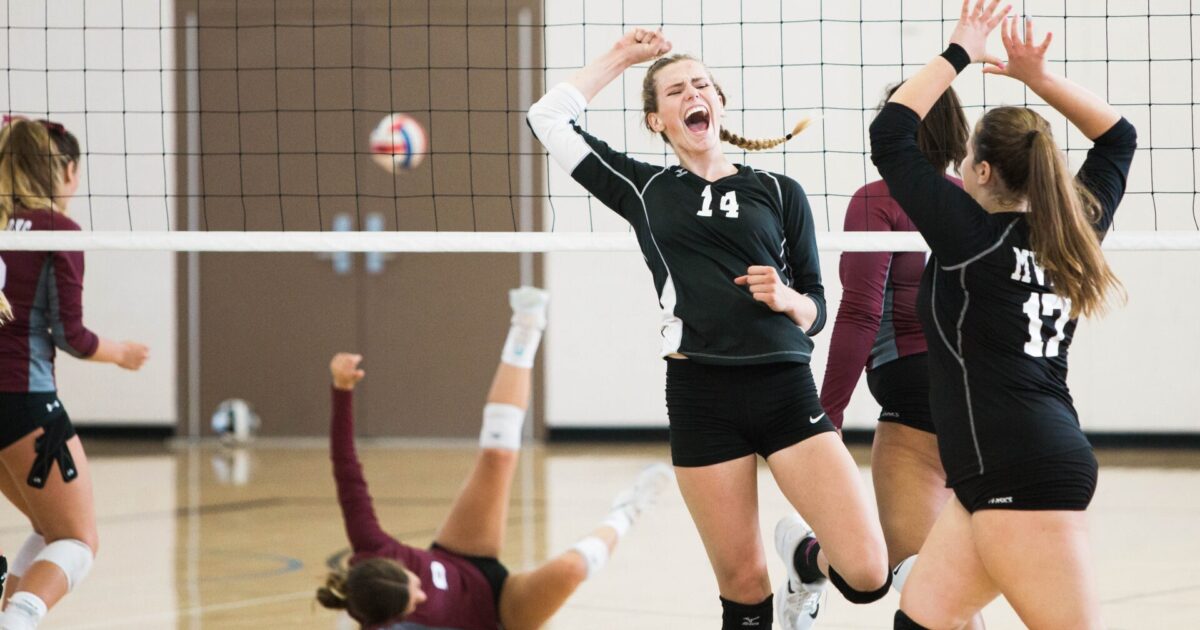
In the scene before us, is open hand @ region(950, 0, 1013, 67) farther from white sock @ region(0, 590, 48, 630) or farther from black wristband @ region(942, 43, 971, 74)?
white sock @ region(0, 590, 48, 630)

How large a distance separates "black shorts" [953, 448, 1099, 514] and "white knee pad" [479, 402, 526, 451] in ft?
6.65

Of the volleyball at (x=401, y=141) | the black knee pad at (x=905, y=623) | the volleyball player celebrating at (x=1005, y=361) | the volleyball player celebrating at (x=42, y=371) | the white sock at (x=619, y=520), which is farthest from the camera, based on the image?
the volleyball at (x=401, y=141)

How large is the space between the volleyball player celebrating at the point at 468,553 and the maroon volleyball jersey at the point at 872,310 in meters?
1.05


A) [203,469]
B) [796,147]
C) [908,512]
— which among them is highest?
[796,147]

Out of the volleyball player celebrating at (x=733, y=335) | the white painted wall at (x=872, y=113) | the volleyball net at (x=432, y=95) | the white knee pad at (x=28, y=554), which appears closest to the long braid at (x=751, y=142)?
the volleyball player celebrating at (x=733, y=335)

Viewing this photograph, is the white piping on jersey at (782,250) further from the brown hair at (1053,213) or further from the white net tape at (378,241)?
the brown hair at (1053,213)

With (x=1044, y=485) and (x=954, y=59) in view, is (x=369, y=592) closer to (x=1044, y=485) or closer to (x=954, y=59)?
(x=1044, y=485)

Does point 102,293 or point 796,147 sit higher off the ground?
point 796,147

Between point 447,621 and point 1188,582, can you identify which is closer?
point 447,621

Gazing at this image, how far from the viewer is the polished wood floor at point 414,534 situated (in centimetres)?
504

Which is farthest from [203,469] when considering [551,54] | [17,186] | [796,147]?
[17,186]

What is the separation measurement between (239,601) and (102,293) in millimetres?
6542

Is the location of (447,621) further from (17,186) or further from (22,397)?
(17,186)

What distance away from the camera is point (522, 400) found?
4586mm
